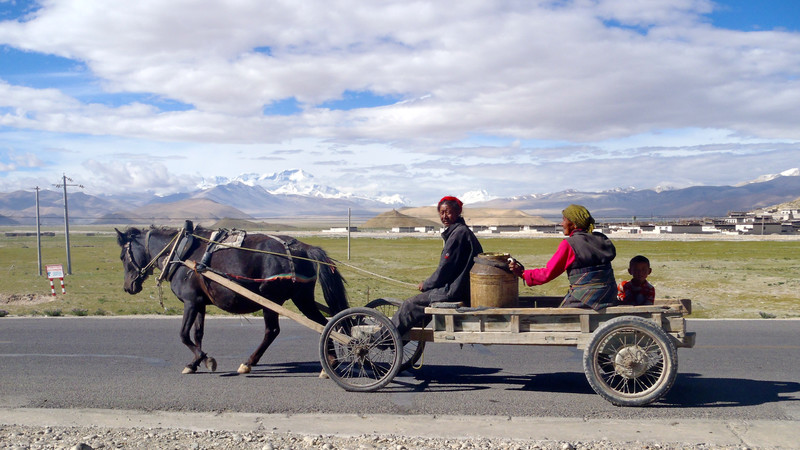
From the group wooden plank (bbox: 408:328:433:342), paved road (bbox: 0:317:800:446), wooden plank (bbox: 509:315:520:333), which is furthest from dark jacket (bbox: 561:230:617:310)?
wooden plank (bbox: 408:328:433:342)

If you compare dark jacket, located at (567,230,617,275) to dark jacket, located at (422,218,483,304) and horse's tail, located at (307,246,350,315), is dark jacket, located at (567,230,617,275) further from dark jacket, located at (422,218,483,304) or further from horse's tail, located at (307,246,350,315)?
horse's tail, located at (307,246,350,315)

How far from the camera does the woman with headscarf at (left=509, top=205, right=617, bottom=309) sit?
6488mm

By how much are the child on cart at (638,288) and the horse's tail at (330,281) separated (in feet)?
11.6

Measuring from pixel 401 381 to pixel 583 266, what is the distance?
8.66 feet

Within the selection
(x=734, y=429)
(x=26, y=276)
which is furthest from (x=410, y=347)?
(x=26, y=276)

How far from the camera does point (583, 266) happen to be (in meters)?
6.60

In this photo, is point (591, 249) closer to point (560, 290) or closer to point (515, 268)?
point (515, 268)

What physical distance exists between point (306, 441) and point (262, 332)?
5924 millimetres

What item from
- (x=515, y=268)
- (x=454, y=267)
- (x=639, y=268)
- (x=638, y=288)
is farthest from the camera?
(x=638, y=288)

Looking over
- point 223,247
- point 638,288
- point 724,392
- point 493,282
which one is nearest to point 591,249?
point 493,282

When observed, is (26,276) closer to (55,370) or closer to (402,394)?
(55,370)

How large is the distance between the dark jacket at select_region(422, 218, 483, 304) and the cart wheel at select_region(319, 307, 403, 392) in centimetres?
65

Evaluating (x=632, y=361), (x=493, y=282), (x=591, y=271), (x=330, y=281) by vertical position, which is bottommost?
(x=632, y=361)

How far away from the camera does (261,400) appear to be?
6.71 m
